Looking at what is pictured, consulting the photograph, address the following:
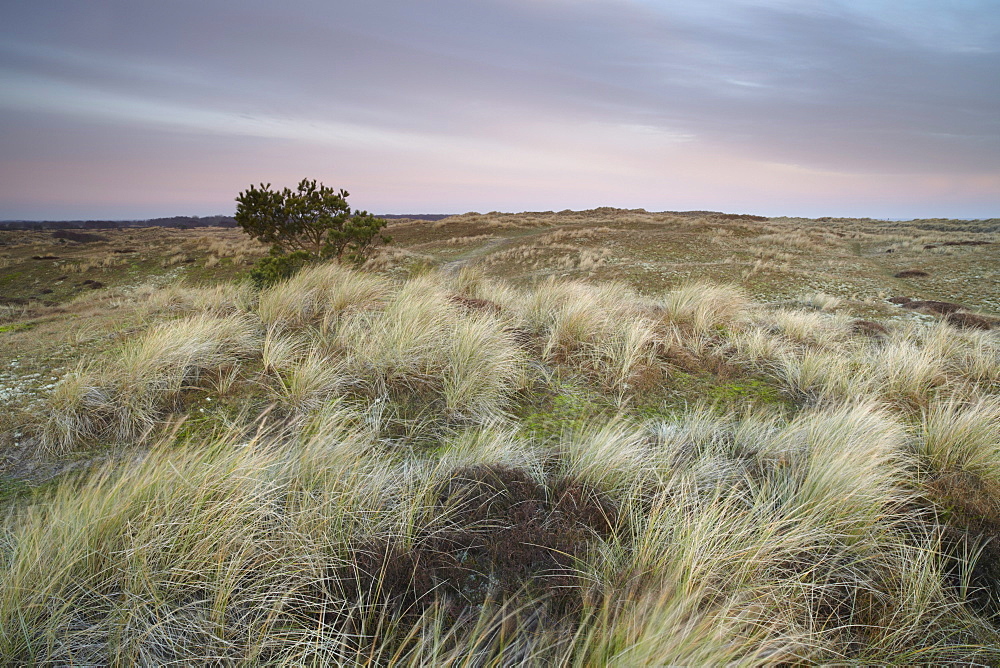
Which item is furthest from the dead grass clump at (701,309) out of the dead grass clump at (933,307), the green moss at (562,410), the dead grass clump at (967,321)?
the dead grass clump at (933,307)

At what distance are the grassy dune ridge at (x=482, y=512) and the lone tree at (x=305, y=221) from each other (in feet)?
25.4

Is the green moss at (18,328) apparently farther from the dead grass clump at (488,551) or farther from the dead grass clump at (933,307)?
the dead grass clump at (933,307)

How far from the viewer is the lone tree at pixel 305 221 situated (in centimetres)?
1148

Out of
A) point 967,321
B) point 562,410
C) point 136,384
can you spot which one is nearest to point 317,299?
point 136,384

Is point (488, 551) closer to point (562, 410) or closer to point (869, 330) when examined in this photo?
point (562, 410)

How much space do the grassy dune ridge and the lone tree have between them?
7747mm

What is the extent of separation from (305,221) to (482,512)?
12.5 m

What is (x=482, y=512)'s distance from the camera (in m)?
2.30

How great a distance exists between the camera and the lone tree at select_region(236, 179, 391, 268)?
1148 centimetres

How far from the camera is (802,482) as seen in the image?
2.58 m

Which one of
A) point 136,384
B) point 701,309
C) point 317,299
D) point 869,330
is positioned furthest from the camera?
point 869,330

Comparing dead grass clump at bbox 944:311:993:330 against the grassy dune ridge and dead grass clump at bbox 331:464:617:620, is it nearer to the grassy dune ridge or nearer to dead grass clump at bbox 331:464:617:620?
the grassy dune ridge

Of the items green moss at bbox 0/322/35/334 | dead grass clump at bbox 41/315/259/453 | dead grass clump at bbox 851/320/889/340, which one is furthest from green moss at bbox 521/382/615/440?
green moss at bbox 0/322/35/334

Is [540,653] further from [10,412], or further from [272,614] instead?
[10,412]
